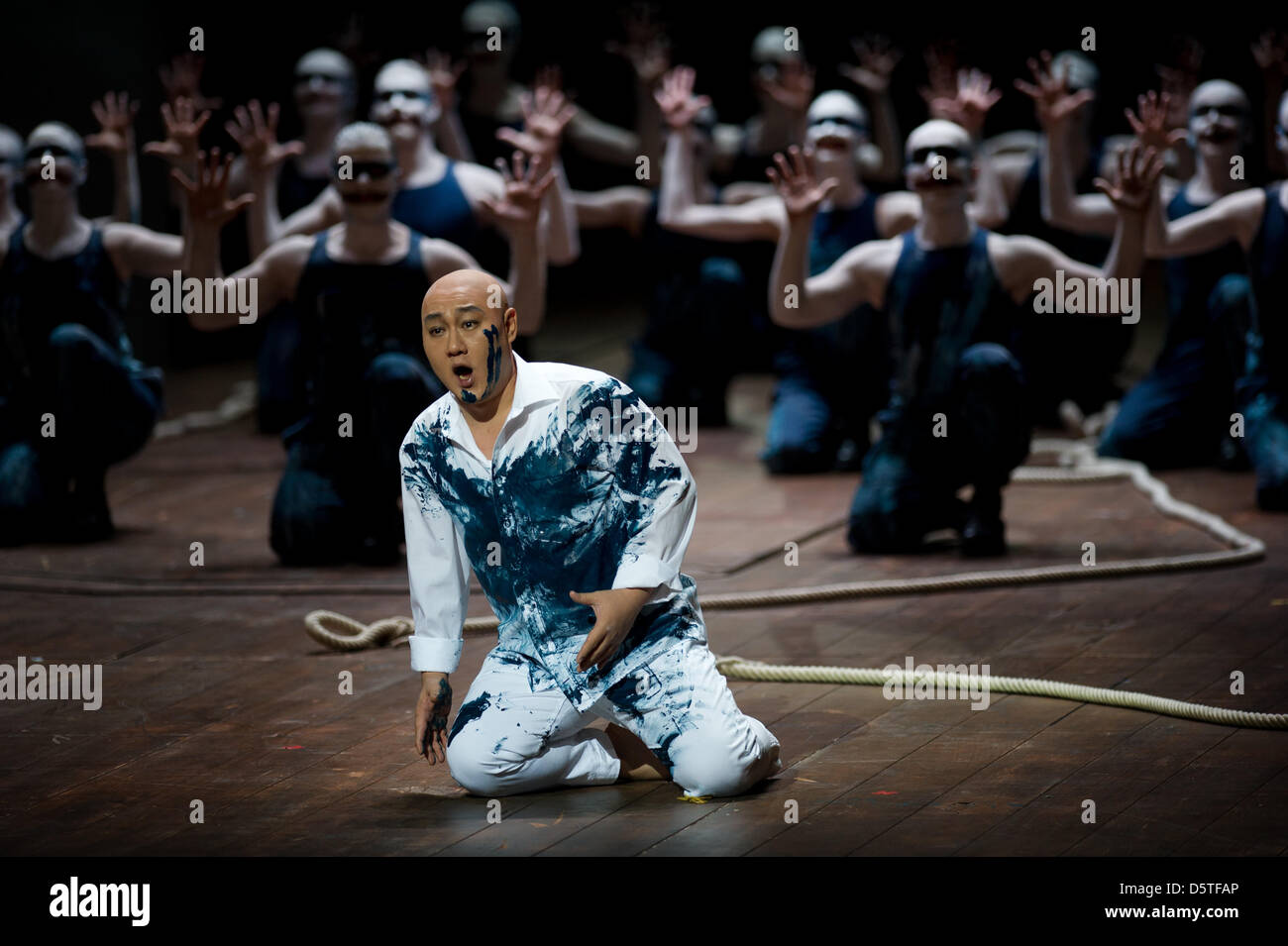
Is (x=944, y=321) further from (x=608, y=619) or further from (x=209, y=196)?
(x=608, y=619)

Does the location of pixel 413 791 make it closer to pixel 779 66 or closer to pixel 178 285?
pixel 178 285

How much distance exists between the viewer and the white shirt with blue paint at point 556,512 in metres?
3.73

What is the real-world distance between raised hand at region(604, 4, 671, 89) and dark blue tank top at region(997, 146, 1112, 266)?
1755 mm

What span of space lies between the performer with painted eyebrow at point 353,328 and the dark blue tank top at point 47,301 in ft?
2.33

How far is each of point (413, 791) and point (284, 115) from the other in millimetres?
8052

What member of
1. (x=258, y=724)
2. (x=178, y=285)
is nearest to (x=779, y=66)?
(x=178, y=285)

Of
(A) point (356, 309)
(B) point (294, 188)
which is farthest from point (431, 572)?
(B) point (294, 188)

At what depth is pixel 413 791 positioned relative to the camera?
3.83 m

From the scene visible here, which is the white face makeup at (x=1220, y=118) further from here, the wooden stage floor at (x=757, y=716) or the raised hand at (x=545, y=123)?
the raised hand at (x=545, y=123)

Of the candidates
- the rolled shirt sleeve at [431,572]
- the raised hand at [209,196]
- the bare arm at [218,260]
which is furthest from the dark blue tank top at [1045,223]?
the rolled shirt sleeve at [431,572]

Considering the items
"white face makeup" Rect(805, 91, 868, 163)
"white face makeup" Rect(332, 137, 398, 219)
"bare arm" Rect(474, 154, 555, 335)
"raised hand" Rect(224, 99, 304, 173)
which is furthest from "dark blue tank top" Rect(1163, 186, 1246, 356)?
"raised hand" Rect(224, 99, 304, 173)

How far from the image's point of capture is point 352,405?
6250mm

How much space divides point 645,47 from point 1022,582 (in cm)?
454

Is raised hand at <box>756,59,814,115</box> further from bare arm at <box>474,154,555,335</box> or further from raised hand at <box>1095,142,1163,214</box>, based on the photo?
raised hand at <box>1095,142,1163,214</box>
